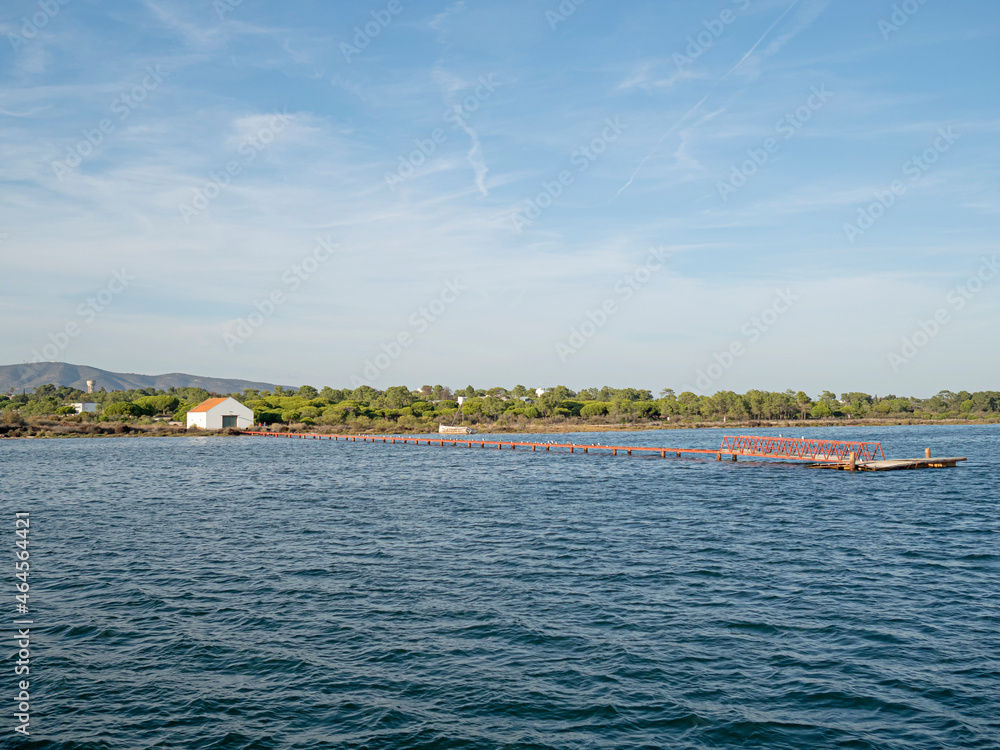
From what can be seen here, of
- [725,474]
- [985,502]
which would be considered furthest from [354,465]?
[985,502]

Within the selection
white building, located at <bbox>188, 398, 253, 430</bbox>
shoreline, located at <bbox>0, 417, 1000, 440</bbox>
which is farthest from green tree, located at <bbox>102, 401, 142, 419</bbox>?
white building, located at <bbox>188, 398, 253, 430</bbox>

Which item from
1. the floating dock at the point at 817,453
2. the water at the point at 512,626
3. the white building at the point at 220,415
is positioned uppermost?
the white building at the point at 220,415

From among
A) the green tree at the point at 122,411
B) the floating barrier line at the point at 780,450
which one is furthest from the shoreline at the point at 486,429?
the floating barrier line at the point at 780,450

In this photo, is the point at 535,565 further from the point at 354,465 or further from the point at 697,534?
the point at 354,465

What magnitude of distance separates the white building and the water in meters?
87.6

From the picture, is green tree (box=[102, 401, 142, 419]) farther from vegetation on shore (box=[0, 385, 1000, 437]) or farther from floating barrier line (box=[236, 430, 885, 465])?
floating barrier line (box=[236, 430, 885, 465])

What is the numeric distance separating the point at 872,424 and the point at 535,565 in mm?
200813

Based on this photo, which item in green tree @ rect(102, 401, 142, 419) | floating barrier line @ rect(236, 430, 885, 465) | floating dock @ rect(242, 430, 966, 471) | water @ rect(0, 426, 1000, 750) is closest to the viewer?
water @ rect(0, 426, 1000, 750)

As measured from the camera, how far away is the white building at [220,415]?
11800 centimetres

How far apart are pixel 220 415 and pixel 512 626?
114 m

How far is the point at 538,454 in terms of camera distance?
78.8 metres

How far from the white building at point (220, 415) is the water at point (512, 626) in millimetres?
87568

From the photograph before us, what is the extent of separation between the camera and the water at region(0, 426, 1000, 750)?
1145 cm

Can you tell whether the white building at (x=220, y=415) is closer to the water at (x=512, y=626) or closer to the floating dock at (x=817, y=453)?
the floating dock at (x=817, y=453)
